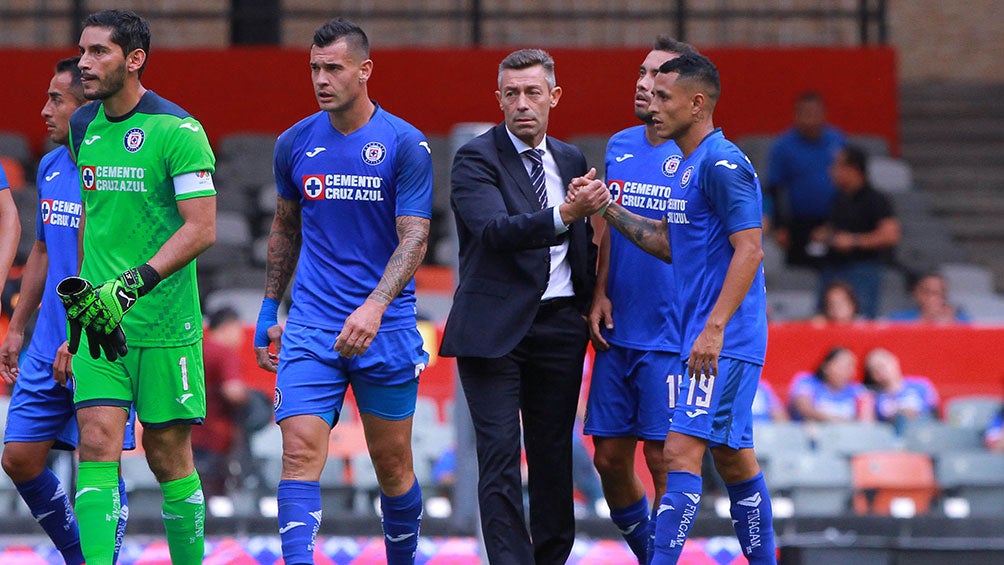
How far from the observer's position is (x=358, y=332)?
568 centimetres

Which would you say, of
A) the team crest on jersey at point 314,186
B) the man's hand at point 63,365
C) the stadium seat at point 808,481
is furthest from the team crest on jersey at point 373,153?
the stadium seat at point 808,481

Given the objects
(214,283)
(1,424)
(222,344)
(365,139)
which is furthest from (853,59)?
(365,139)

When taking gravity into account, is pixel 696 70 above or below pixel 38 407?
above

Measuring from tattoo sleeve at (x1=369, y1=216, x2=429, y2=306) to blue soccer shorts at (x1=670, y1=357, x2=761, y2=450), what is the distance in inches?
42.8

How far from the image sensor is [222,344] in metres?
9.30

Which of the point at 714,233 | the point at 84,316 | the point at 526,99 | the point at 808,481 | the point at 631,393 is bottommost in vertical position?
the point at 808,481

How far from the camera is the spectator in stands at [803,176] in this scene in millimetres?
12422

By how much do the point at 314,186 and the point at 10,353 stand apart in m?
1.51

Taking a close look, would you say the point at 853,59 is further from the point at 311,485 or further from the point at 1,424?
the point at 311,485

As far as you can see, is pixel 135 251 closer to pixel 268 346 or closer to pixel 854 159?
pixel 268 346

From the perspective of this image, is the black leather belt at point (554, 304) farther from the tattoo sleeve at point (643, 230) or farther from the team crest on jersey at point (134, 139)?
the team crest on jersey at point (134, 139)

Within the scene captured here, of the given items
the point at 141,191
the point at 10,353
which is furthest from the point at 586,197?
the point at 10,353

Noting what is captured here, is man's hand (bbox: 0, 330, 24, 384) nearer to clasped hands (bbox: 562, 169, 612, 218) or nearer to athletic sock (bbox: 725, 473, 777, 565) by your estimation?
clasped hands (bbox: 562, 169, 612, 218)

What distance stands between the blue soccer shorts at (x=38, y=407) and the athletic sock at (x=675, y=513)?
2054 millimetres
